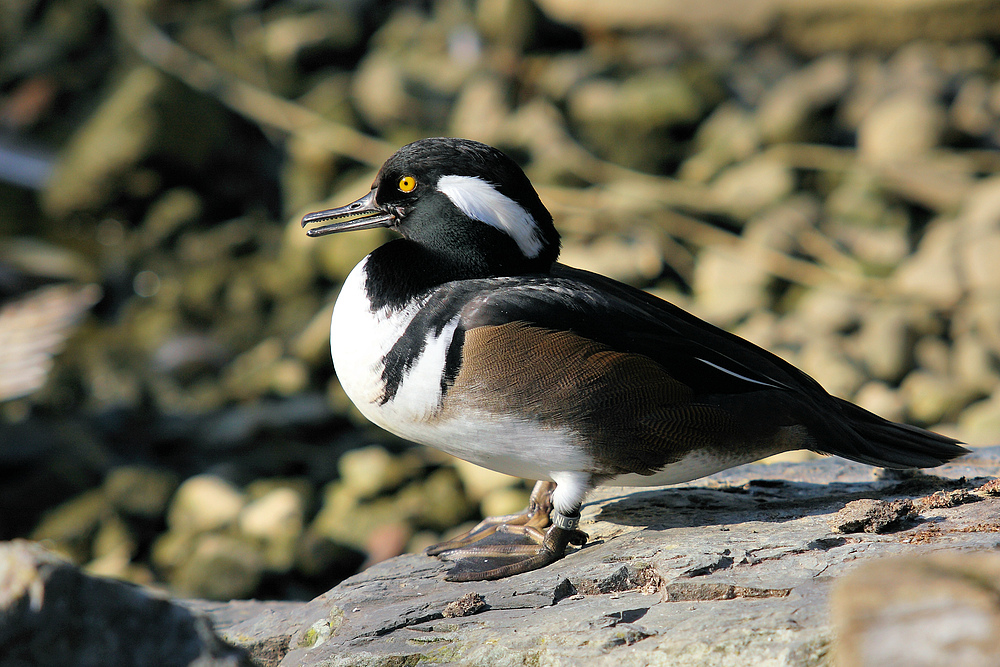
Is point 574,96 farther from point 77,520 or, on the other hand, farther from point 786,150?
point 77,520

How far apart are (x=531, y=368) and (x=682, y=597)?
2.46 feet

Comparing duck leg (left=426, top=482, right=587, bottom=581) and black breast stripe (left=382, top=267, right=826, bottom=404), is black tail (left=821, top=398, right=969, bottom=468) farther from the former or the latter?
duck leg (left=426, top=482, right=587, bottom=581)

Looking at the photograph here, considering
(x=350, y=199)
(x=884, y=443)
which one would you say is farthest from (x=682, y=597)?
(x=350, y=199)

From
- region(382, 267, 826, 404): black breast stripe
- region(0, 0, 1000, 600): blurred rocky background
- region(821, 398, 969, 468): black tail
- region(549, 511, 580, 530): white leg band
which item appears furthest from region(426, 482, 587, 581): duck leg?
region(0, 0, 1000, 600): blurred rocky background

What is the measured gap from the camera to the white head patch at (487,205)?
9.40ft

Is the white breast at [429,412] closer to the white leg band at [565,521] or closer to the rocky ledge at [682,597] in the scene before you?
the white leg band at [565,521]

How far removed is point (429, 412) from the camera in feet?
8.87

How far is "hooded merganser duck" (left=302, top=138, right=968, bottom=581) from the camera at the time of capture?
2.66 m

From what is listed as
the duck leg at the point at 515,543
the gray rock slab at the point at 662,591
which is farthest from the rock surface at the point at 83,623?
the duck leg at the point at 515,543

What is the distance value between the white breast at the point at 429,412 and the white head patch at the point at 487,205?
1.10 feet

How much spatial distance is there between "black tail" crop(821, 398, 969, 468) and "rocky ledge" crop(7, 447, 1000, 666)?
5.3 inches

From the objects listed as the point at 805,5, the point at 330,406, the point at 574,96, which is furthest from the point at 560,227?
the point at 805,5

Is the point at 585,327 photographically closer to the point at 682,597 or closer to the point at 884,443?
the point at 682,597

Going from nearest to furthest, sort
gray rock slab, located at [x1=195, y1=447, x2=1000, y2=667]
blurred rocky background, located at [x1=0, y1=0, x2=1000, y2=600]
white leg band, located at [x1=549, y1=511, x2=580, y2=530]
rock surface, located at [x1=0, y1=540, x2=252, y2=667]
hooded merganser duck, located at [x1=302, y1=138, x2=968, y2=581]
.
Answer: rock surface, located at [x1=0, y1=540, x2=252, y2=667] → gray rock slab, located at [x1=195, y1=447, x2=1000, y2=667] → hooded merganser duck, located at [x1=302, y1=138, x2=968, y2=581] → white leg band, located at [x1=549, y1=511, x2=580, y2=530] → blurred rocky background, located at [x1=0, y1=0, x2=1000, y2=600]
